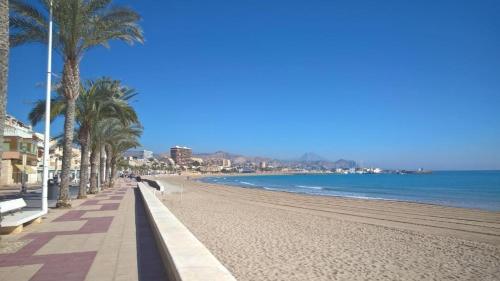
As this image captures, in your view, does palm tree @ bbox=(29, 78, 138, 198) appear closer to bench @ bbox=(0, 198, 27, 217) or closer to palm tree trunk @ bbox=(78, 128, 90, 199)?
palm tree trunk @ bbox=(78, 128, 90, 199)

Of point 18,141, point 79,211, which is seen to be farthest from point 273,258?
point 18,141

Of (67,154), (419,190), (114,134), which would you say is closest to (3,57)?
(67,154)

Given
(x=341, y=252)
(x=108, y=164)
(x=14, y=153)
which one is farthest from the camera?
(x=108, y=164)

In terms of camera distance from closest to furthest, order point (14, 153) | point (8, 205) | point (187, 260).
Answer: point (187, 260) < point (8, 205) < point (14, 153)

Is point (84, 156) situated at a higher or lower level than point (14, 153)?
lower

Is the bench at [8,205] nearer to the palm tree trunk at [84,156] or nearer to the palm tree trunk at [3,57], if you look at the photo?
the palm tree trunk at [3,57]

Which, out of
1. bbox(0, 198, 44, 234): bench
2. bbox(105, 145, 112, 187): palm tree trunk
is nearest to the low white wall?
bbox(0, 198, 44, 234): bench

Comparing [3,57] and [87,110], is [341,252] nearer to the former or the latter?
[3,57]

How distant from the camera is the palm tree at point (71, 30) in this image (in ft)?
47.6

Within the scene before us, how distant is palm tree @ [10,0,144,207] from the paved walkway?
18.7 ft

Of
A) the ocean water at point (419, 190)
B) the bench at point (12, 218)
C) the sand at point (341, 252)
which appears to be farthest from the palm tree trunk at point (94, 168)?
the ocean water at point (419, 190)

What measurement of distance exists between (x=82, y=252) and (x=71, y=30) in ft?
33.4

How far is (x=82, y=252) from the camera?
725 centimetres

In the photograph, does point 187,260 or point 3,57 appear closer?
point 187,260
